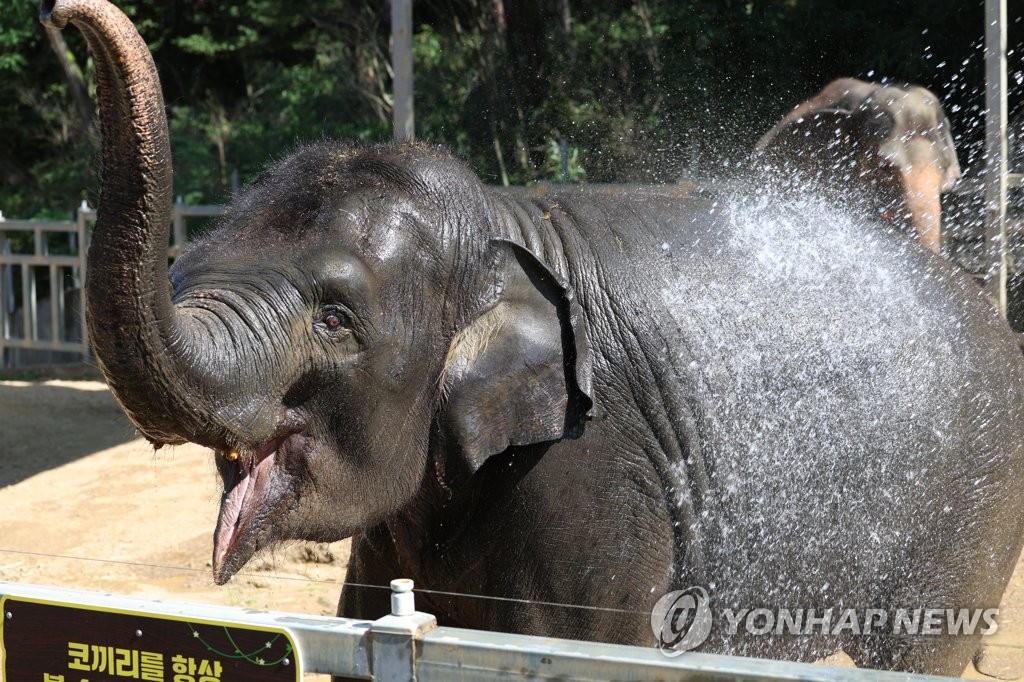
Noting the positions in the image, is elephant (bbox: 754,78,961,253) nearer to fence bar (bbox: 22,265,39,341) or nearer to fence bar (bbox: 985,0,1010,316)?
fence bar (bbox: 985,0,1010,316)

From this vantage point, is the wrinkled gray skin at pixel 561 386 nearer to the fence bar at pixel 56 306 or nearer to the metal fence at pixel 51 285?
the metal fence at pixel 51 285

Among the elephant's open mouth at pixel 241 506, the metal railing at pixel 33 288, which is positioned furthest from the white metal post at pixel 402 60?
the elephant's open mouth at pixel 241 506

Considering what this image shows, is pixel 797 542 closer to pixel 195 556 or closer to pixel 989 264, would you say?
pixel 989 264

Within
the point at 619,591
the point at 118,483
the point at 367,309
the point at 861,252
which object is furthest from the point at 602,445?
the point at 118,483

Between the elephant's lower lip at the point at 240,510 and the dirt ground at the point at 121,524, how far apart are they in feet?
5.53

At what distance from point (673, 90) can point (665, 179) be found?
2552mm

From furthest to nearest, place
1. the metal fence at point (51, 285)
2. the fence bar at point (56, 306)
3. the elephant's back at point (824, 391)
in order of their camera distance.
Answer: the fence bar at point (56, 306) → the metal fence at point (51, 285) → the elephant's back at point (824, 391)

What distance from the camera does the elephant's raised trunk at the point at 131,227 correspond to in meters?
2.31

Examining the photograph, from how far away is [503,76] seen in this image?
14227 millimetres

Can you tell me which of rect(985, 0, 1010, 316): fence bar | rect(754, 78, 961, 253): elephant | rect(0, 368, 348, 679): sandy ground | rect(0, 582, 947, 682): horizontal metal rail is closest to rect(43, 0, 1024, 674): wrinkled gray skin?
rect(0, 582, 947, 682): horizontal metal rail

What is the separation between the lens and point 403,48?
29.1 ft

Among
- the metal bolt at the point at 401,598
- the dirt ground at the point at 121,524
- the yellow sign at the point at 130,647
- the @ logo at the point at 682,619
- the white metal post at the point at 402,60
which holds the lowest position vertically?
the dirt ground at the point at 121,524

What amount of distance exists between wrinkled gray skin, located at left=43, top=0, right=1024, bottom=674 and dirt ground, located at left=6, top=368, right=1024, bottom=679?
115cm

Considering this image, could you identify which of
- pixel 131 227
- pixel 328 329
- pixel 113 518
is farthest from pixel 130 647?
pixel 113 518
